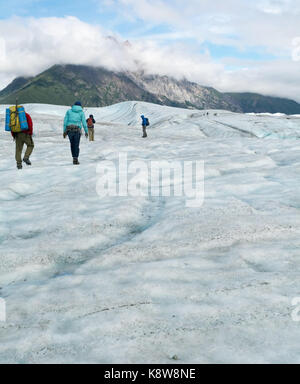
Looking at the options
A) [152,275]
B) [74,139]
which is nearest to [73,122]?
[74,139]

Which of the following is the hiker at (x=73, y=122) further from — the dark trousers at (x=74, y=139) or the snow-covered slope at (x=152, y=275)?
the snow-covered slope at (x=152, y=275)

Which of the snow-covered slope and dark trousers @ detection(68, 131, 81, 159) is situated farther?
dark trousers @ detection(68, 131, 81, 159)

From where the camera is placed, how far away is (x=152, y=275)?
4.43 meters

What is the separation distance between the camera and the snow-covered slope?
120 inches

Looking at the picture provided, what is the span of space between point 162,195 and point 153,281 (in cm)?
456

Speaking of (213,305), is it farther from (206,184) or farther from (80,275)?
(206,184)

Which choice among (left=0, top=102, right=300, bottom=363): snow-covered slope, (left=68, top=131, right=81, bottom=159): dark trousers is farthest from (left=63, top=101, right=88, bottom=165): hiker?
(left=0, top=102, right=300, bottom=363): snow-covered slope

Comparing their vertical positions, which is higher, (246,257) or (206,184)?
(206,184)

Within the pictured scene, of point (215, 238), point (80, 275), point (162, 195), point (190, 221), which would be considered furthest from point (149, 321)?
point (162, 195)

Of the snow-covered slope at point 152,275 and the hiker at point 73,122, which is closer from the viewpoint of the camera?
the snow-covered slope at point 152,275

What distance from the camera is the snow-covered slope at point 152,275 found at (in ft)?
10.0

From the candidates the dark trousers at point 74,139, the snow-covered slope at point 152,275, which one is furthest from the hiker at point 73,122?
the snow-covered slope at point 152,275

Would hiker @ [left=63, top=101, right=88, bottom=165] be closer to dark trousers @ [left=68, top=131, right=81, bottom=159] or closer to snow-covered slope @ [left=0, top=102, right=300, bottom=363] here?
dark trousers @ [left=68, top=131, right=81, bottom=159]

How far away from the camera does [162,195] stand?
8664 millimetres
